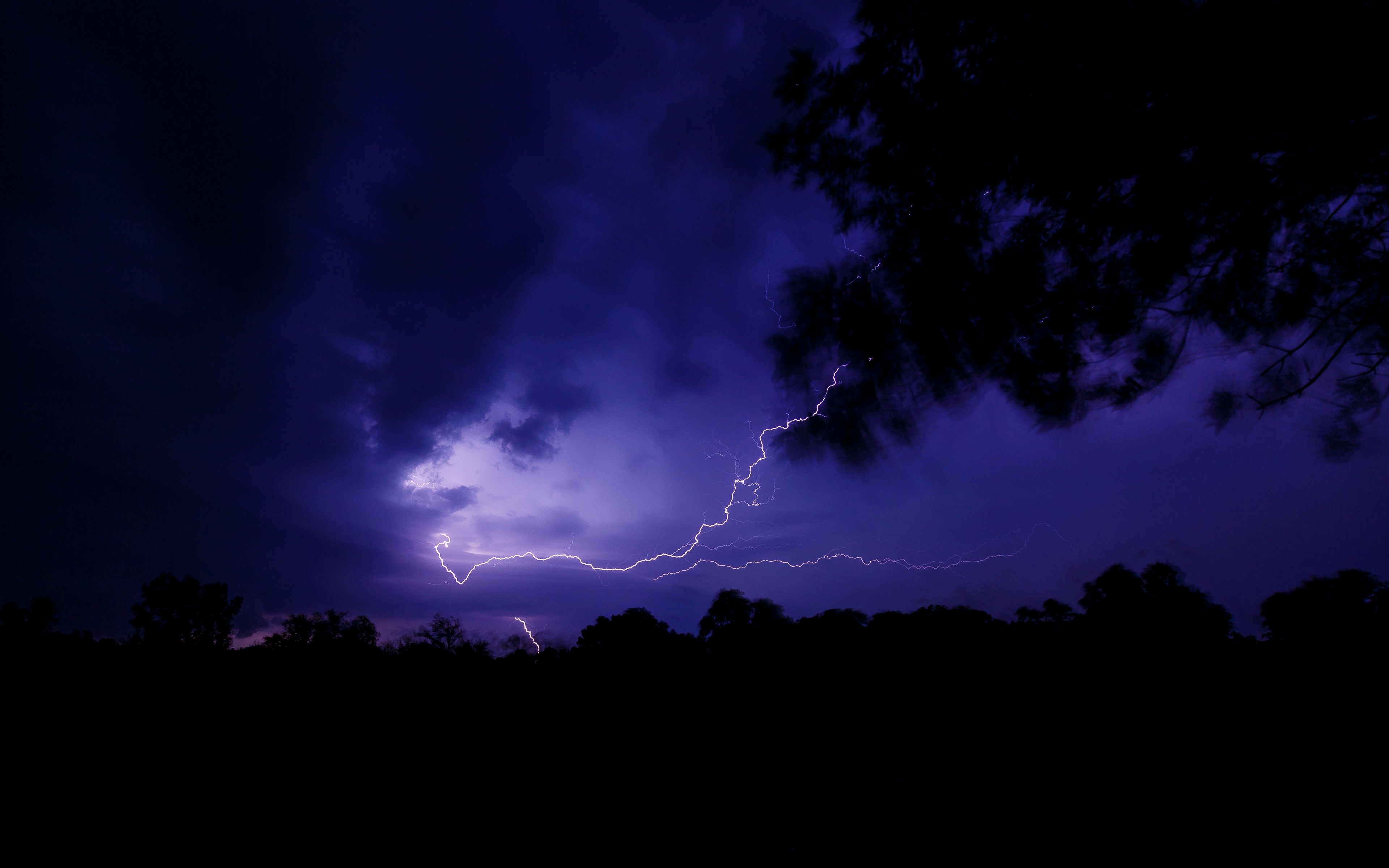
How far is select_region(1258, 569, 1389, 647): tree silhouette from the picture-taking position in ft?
48.5

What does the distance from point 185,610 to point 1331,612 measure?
242 ft

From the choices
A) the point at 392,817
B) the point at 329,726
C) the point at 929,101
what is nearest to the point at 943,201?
the point at 929,101

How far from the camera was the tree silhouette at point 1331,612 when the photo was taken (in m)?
14.8

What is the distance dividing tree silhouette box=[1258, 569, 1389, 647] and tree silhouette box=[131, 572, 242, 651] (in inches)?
2573

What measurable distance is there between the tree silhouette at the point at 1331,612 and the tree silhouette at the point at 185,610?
214ft

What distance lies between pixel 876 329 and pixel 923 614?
22.1 metres

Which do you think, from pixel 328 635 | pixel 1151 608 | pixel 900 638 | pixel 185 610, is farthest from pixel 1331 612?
pixel 185 610

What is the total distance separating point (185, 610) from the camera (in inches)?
1624

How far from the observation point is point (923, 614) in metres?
22.0

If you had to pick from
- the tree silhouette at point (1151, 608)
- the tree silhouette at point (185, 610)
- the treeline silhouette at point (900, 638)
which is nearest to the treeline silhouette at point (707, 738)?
the treeline silhouette at point (900, 638)

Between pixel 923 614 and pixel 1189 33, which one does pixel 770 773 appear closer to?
pixel 1189 33

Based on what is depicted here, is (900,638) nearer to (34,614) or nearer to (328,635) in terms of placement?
(328,635)

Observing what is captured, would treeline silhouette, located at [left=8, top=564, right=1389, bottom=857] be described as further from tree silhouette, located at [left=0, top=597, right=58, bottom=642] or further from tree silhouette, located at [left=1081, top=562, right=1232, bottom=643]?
tree silhouette, located at [left=0, top=597, right=58, bottom=642]

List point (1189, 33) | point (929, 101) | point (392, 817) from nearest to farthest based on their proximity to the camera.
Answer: point (1189, 33), point (392, 817), point (929, 101)
